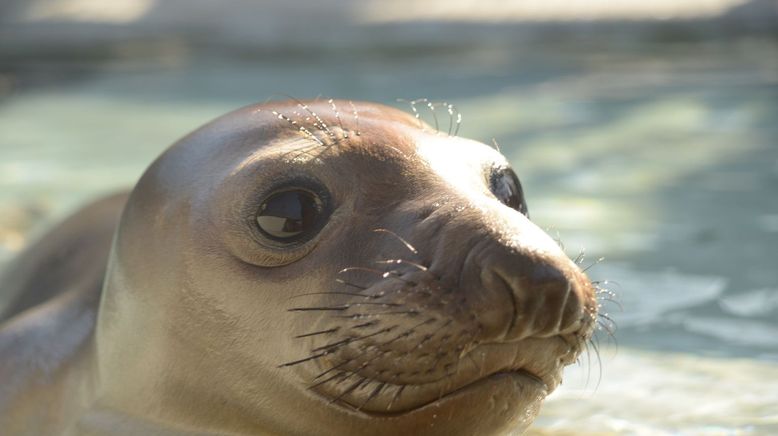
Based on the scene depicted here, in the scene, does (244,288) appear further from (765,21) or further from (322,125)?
(765,21)

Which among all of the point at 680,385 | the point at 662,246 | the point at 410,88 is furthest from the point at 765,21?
the point at 680,385

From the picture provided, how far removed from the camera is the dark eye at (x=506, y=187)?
315cm

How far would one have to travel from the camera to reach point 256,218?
9.89 feet

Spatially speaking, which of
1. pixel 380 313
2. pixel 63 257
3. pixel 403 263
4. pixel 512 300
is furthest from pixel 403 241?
pixel 63 257

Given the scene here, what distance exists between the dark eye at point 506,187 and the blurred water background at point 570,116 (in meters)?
0.78

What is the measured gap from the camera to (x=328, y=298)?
284cm

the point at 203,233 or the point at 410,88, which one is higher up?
the point at 410,88

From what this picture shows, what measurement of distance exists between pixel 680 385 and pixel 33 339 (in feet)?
6.04

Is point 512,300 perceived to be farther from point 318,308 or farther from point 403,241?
point 318,308

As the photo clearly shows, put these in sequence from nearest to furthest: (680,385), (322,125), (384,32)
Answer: (322,125) → (680,385) → (384,32)

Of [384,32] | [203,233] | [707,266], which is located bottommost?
[203,233]

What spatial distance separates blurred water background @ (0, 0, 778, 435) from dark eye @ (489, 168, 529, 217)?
0.78 m

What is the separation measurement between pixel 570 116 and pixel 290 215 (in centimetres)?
580

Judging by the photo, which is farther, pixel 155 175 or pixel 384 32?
pixel 384 32
